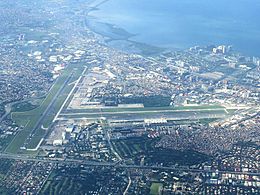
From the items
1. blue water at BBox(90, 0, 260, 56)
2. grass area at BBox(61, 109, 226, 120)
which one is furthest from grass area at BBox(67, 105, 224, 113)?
blue water at BBox(90, 0, 260, 56)

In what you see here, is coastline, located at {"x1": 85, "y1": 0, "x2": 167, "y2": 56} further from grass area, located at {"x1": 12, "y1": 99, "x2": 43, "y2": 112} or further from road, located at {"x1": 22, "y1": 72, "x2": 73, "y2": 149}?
grass area, located at {"x1": 12, "y1": 99, "x2": 43, "y2": 112}

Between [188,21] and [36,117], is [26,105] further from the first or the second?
[188,21]

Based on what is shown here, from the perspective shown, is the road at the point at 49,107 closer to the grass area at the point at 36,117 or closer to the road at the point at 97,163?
the grass area at the point at 36,117

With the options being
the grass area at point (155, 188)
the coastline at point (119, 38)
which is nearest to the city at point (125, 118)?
the grass area at point (155, 188)

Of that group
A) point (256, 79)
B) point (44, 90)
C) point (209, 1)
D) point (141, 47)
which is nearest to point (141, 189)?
point (44, 90)

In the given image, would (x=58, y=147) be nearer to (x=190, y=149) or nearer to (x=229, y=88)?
(x=190, y=149)
